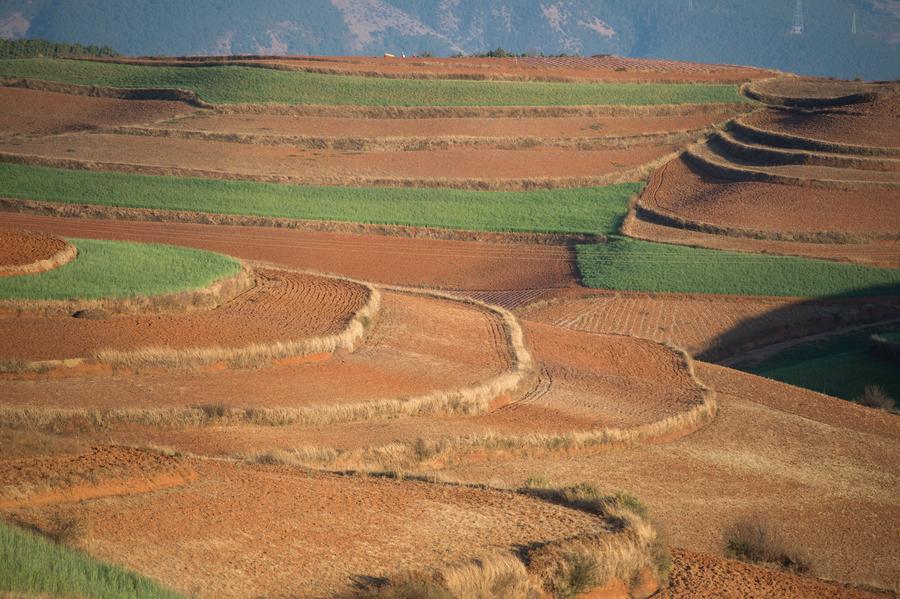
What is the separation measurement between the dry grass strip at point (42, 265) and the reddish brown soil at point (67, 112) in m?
32.9

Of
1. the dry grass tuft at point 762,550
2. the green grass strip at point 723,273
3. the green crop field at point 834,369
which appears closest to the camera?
the dry grass tuft at point 762,550

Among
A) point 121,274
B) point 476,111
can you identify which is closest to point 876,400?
point 121,274

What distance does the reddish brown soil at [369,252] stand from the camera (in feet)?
137

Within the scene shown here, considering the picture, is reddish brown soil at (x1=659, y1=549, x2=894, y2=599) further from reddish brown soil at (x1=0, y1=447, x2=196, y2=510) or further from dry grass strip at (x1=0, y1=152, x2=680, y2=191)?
dry grass strip at (x1=0, y1=152, x2=680, y2=191)

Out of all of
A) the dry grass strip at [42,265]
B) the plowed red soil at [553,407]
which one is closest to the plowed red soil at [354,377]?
the plowed red soil at [553,407]

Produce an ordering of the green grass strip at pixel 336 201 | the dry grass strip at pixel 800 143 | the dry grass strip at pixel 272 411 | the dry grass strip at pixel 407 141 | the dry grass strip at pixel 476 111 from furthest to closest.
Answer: the dry grass strip at pixel 476 111, the dry grass strip at pixel 407 141, the dry grass strip at pixel 800 143, the green grass strip at pixel 336 201, the dry grass strip at pixel 272 411

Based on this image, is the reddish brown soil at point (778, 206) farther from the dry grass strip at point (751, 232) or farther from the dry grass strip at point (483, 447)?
the dry grass strip at point (483, 447)

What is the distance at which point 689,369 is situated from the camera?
28.6m

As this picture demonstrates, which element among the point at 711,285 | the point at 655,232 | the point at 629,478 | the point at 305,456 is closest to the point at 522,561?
the point at 305,456

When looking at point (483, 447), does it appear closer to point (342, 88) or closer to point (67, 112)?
point (67, 112)

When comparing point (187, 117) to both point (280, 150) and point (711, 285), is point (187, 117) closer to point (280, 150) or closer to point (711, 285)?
point (280, 150)

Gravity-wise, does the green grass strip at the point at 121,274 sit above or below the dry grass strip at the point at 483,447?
above

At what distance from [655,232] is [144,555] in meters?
38.8

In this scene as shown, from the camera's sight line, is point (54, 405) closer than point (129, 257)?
Yes
